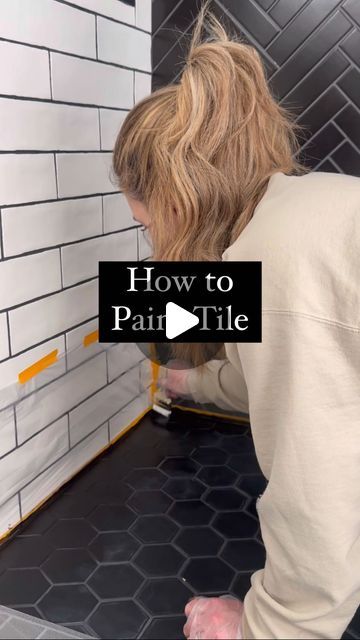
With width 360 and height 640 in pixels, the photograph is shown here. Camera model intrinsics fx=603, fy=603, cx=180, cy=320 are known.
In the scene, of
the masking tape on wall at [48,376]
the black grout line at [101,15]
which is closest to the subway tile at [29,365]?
the masking tape on wall at [48,376]

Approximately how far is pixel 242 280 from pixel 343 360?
0.48 ft

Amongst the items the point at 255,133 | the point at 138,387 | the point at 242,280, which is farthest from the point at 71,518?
the point at 255,133

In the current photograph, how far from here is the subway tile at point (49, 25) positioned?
0.89 metres

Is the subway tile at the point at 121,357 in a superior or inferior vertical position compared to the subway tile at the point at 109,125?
inferior

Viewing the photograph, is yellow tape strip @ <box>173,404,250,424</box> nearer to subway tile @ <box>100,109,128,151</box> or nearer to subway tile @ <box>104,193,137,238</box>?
subway tile @ <box>104,193,137,238</box>

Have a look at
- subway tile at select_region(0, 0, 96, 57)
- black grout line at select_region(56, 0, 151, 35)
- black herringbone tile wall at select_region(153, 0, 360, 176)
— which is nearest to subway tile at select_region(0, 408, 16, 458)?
subway tile at select_region(0, 0, 96, 57)

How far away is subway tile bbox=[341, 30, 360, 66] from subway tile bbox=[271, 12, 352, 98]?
0.02 metres

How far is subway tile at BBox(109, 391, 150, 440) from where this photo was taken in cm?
136

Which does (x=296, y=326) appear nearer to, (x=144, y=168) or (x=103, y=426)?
(x=144, y=168)

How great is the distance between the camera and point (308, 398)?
58 cm

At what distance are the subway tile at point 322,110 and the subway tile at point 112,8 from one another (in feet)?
1.34

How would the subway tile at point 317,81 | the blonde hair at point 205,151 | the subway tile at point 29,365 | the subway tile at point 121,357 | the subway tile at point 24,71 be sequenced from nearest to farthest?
the blonde hair at point 205,151, the subway tile at point 24,71, the subway tile at point 29,365, the subway tile at point 317,81, the subway tile at point 121,357

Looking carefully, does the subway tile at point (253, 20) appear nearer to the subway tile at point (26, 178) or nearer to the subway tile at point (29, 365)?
the subway tile at point (26, 178)

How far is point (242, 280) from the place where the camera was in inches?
26.3
